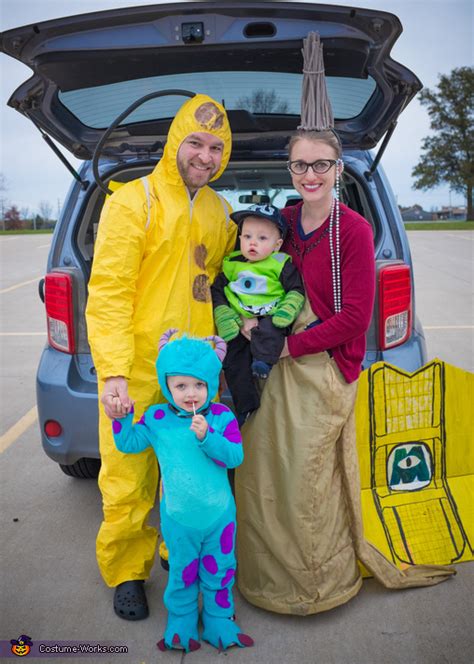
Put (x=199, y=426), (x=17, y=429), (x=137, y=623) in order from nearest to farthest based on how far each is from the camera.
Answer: (x=199, y=426), (x=137, y=623), (x=17, y=429)

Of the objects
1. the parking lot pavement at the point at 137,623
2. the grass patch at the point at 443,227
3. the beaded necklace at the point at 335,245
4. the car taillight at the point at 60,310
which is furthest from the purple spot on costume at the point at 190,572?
the grass patch at the point at 443,227

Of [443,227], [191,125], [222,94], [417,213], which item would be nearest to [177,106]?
[222,94]

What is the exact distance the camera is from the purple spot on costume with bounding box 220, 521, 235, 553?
7.29ft

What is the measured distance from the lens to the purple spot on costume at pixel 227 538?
222cm

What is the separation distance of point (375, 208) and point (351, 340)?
931 millimetres

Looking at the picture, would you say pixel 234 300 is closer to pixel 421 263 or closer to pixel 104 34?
pixel 104 34

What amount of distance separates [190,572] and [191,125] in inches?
60.8

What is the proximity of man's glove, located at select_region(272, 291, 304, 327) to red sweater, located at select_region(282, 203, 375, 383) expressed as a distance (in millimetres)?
49

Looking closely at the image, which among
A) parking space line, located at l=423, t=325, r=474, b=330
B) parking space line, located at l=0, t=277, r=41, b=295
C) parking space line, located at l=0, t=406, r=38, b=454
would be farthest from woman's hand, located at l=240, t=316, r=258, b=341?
parking space line, located at l=0, t=277, r=41, b=295

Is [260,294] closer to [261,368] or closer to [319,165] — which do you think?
[261,368]

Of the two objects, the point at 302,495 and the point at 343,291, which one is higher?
the point at 343,291

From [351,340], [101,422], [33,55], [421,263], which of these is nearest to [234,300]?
[351,340]

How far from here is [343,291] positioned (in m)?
2.21

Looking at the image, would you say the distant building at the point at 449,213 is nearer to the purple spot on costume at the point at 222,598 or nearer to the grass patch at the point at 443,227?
the grass patch at the point at 443,227
